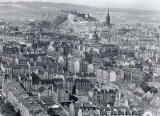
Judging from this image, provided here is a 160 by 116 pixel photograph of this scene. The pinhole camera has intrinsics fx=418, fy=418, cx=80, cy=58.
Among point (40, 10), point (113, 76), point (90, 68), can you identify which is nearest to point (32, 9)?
point (40, 10)

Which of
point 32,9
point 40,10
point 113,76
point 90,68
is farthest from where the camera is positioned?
point 40,10

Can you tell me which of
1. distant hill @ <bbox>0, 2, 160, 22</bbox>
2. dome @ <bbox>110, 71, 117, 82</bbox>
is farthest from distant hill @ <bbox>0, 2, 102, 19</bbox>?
dome @ <bbox>110, 71, 117, 82</bbox>

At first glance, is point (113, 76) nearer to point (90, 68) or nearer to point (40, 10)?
point (90, 68)

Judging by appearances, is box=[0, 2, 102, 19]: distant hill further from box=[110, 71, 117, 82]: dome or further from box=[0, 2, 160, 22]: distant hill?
box=[110, 71, 117, 82]: dome

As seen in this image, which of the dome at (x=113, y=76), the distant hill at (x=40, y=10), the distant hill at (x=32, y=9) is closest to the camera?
the dome at (x=113, y=76)

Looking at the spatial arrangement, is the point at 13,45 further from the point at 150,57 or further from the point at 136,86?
the point at 136,86

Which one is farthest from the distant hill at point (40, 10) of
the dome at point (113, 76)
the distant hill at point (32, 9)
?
the dome at point (113, 76)

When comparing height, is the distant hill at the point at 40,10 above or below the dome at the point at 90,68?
above

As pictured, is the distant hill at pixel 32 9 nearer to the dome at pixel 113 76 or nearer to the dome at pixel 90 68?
the dome at pixel 90 68

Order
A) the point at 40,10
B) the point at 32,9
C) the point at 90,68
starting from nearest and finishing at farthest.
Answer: the point at 90,68 → the point at 32,9 → the point at 40,10

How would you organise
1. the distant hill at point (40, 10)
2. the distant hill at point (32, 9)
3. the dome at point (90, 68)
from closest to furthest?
the dome at point (90, 68)
the distant hill at point (40, 10)
the distant hill at point (32, 9)

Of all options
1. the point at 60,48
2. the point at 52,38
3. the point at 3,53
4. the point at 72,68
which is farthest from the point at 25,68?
the point at 52,38
